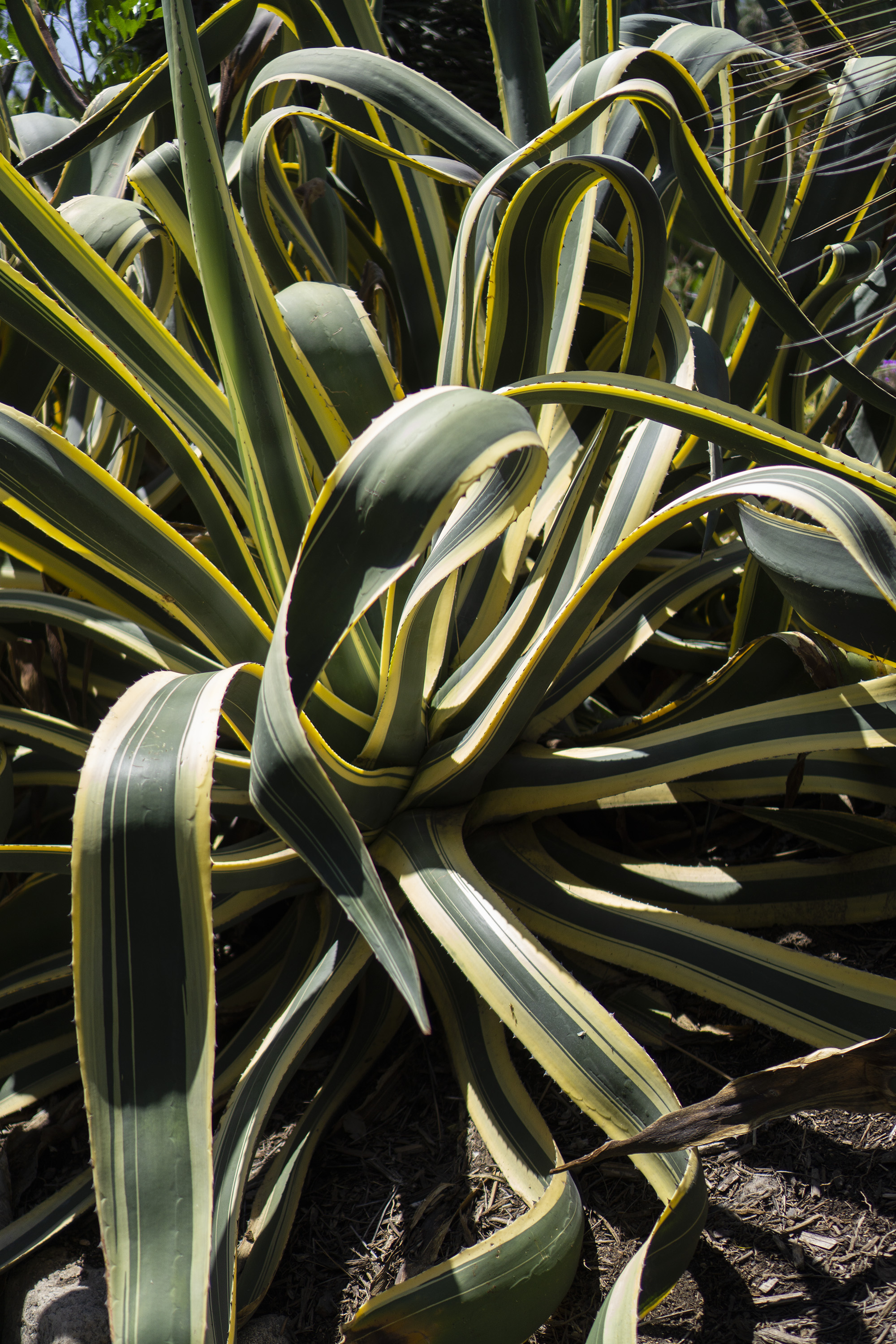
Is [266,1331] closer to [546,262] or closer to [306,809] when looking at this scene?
[306,809]

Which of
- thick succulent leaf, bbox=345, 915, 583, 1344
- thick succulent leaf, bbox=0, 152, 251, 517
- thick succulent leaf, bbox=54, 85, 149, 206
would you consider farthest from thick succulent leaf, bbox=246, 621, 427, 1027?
thick succulent leaf, bbox=54, 85, 149, 206

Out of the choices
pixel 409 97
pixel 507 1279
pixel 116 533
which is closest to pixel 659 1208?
pixel 507 1279

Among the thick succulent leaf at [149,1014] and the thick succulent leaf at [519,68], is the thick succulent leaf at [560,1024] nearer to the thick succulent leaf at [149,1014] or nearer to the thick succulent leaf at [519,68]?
the thick succulent leaf at [149,1014]

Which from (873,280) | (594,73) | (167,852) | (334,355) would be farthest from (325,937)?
(873,280)

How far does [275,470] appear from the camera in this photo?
2.78ft

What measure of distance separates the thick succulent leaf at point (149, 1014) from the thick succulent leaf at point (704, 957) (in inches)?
16.5

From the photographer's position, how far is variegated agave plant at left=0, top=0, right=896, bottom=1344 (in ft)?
1.71

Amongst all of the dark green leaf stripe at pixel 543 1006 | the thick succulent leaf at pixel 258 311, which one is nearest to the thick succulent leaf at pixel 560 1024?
the dark green leaf stripe at pixel 543 1006

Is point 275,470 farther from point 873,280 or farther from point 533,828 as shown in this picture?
point 873,280

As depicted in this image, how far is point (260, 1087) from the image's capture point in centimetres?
71

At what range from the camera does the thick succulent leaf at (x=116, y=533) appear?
2.69ft

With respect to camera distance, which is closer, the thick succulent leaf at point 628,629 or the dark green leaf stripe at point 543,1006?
the dark green leaf stripe at point 543,1006

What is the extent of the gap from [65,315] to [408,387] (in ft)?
1.76

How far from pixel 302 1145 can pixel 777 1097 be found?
42 cm
